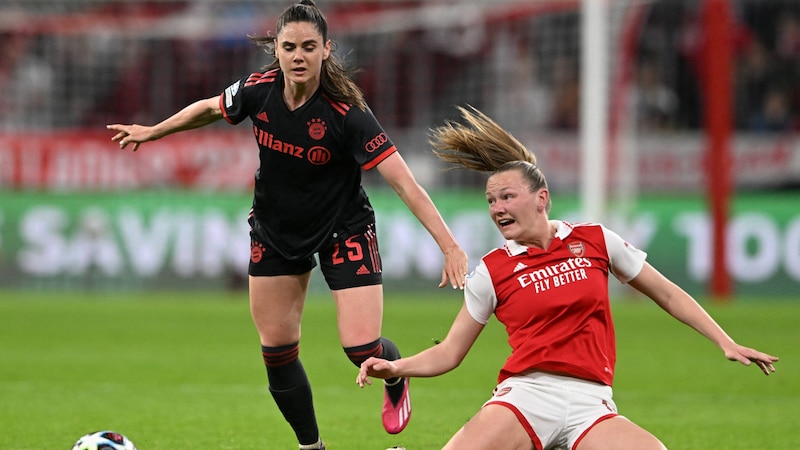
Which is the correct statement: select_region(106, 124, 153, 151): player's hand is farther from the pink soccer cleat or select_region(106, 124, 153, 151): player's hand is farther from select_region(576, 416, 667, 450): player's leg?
select_region(576, 416, 667, 450): player's leg

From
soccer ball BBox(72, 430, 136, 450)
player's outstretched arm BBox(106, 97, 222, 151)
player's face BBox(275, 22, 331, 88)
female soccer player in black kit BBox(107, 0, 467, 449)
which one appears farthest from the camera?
player's outstretched arm BBox(106, 97, 222, 151)

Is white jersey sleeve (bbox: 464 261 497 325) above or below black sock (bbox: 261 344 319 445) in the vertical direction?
above

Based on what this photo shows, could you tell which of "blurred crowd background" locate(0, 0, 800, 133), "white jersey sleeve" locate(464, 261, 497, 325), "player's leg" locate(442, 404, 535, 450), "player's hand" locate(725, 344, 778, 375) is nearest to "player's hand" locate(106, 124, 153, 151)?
"white jersey sleeve" locate(464, 261, 497, 325)

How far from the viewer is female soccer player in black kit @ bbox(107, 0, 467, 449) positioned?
608cm

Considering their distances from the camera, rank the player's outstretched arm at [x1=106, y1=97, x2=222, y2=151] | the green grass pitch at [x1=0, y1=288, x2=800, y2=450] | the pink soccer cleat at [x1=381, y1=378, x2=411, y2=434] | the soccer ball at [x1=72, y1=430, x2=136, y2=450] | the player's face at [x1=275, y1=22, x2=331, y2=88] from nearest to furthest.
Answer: the soccer ball at [x1=72, y1=430, x2=136, y2=450] → the player's face at [x1=275, y1=22, x2=331, y2=88] → the player's outstretched arm at [x1=106, y1=97, x2=222, y2=151] → the pink soccer cleat at [x1=381, y1=378, x2=411, y2=434] → the green grass pitch at [x1=0, y1=288, x2=800, y2=450]

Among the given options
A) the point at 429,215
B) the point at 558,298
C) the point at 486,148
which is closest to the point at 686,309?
the point at 558,298

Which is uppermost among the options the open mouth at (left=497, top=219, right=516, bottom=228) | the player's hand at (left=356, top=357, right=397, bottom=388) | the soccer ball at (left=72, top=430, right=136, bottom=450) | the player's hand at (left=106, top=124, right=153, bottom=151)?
the player's hand at (left=106, top=124, right=153, bottom=151)

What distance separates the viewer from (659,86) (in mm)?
20109

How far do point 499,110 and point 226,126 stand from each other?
4.17 metres

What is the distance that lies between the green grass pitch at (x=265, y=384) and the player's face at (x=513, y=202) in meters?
2.23

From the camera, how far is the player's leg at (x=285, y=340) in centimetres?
635

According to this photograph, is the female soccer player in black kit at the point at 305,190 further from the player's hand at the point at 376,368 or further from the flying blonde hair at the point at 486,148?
the player's hand at the point at 376,368

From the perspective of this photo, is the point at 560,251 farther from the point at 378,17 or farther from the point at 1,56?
the point at 1,56

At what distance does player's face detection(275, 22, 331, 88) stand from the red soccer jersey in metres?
1.31
